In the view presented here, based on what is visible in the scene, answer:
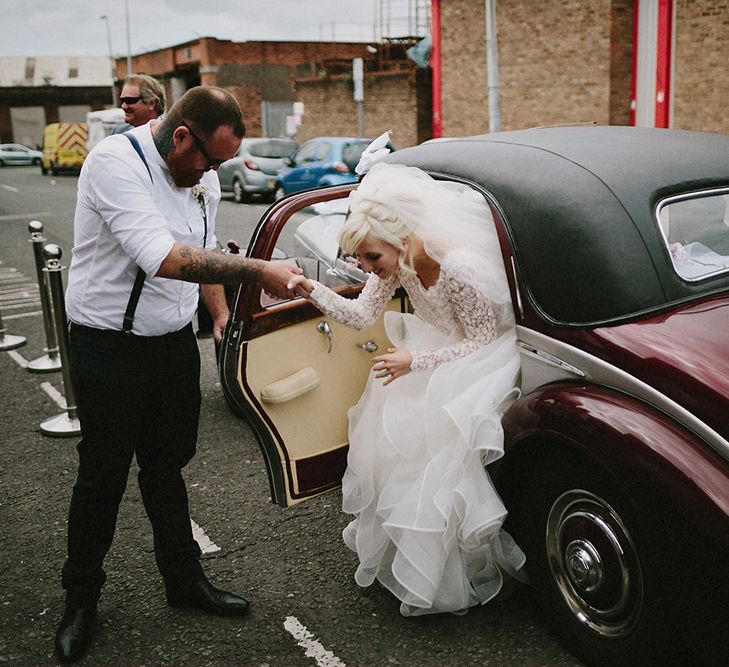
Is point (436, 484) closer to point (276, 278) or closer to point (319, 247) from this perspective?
point (276, 278)

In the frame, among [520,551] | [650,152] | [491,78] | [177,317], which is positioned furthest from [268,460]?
[491,78]

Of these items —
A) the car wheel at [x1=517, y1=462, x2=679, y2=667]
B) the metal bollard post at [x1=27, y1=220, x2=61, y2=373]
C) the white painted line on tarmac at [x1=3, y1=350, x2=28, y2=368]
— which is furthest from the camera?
the white painted line on tarmac at [x1=3, y1=350, x2=28, y2=368]

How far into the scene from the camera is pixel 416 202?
3.18 meters

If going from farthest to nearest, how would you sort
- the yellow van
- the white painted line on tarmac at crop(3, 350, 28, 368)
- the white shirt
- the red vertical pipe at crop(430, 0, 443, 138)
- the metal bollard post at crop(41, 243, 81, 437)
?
1. the yellow van
2. the red vertical pipe at crop(430, 0, 443, 138)
3. the white painted line on tarmac at crop(3, 350, 28, 368)
4. the metal bollard post at crop(41, 243, 81, 437)
5. the white shirt

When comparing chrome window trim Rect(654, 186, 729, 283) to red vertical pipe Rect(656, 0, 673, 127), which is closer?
chrome window trim Rect(654, 186, 729, 283)

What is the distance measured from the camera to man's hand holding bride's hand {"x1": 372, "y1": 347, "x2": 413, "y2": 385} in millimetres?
3041

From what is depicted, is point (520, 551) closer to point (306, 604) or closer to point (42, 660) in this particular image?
point (306, 604)

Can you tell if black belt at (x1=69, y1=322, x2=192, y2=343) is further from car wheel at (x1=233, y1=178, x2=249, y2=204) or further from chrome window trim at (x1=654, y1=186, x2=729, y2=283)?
car wheel at (x1=233, y1=178, x2=249, y2=204)

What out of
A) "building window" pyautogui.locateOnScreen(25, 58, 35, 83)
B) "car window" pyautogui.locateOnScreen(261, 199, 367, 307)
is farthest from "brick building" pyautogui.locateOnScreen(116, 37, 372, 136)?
"building window" pyautogui.locateOnScreen(25, 58, 35, 83)

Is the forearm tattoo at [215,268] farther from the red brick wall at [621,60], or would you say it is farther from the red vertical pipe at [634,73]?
the red vertical pipe at [634,73]

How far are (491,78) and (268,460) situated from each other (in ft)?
51.3

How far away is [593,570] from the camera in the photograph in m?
2.73

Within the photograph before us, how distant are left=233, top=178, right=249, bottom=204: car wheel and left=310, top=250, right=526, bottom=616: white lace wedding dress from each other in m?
16.9

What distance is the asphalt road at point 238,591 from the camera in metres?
2.96
